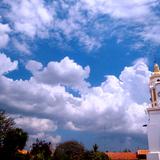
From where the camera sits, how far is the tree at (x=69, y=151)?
63075 mm

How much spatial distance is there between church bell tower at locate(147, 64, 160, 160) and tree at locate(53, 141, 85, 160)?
3003cm

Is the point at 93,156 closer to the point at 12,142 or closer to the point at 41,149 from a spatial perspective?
the point at 41,149

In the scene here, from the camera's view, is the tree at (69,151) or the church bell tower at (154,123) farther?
the tree at (69,151)

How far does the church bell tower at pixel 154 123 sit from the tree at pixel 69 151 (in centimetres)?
3003

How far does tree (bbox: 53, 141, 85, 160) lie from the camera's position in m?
63.1

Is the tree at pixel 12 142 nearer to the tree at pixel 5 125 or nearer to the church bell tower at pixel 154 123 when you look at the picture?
the tree at pixel 5 125

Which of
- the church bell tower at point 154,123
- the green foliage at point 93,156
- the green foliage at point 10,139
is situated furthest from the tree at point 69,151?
the church bell tower at point 154,123

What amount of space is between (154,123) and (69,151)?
3547 centimetres

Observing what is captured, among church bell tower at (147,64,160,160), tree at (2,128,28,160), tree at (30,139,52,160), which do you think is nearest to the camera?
church bell tower at (147,64,160,160)

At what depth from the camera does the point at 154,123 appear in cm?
3472

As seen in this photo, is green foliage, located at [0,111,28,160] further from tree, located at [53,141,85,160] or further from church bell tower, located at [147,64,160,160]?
church bell tower, located at [147,64,160,160]

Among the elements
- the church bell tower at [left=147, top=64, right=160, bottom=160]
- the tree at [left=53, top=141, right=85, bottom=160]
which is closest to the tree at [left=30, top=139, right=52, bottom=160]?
the tree at [left=53, top=141, right=85, bottom=160]

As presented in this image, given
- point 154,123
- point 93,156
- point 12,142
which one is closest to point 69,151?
point 93,156

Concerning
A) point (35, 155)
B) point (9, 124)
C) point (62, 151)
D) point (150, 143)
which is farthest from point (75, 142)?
point (150, 143)
